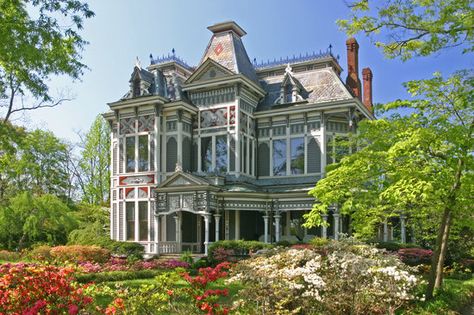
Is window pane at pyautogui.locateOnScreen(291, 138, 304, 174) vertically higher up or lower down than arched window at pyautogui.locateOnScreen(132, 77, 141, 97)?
lower down

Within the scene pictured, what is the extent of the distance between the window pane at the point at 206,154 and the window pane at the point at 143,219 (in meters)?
3.92

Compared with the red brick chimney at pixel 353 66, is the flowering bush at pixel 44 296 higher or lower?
lower

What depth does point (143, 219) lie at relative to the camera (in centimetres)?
2742

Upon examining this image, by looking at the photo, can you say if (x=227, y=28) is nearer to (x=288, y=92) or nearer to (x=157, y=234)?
(x=288, y=92)

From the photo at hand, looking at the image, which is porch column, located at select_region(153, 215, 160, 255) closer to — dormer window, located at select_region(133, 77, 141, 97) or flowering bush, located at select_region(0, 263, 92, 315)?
dormer window, located at select_region(133, 77, 141, 97)

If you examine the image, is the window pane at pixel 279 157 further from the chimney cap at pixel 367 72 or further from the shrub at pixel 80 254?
the shrub at pixel 80 254

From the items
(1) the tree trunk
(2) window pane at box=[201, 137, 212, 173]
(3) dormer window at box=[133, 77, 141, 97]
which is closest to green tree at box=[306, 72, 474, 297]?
(1) the tree trunk

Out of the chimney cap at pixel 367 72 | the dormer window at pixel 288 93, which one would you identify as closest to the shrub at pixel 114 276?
the dormer window at pixel 288 93

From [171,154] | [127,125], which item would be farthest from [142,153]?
[127,125]

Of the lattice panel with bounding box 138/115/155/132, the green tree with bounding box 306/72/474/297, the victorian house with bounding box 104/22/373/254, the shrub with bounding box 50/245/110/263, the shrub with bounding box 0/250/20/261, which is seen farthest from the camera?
the lattice panel with bounding box 138/115/155/132

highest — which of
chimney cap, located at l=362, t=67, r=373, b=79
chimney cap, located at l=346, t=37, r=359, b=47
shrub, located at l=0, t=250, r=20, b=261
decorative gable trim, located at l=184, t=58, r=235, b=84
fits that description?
chimney cap, located at l=346, t=37, r=359, b=47

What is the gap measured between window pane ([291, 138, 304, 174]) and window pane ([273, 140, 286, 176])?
0.59 meters

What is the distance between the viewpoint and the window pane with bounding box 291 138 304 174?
90.5ft

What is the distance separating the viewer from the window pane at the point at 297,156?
27594mm
